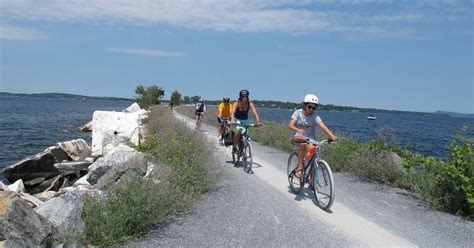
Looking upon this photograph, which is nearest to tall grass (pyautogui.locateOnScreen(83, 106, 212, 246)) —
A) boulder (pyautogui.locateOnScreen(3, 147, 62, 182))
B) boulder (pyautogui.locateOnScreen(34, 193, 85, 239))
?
boulder (pyautogui.locateOnScreen(34, 193, 85, 239))

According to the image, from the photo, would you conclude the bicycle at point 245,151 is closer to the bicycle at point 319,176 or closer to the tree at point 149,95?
the bicycle at point 319,176

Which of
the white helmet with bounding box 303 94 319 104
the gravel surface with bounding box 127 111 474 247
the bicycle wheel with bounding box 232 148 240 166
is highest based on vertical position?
the white helmet with bounding box 303 94 319 104

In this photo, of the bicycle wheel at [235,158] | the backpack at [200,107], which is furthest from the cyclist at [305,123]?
the backpack at [200,107]

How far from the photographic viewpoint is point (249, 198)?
8734 mm

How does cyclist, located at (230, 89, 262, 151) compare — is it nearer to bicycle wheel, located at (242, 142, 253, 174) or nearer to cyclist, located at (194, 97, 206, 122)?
bicycle wheel, located at (242, 142, 253, 174)

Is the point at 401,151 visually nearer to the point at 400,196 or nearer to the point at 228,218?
the point at 400,196

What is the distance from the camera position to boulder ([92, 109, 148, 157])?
17547 mm

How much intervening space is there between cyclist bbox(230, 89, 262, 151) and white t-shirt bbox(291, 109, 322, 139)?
304cm

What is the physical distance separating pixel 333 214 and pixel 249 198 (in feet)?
5.48

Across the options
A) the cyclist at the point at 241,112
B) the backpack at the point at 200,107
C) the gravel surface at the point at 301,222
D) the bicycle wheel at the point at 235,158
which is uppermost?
the cyclist at the point at 241,112

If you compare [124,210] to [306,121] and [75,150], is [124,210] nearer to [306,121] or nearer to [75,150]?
[306,121]

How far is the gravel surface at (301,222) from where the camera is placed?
21.4 feet

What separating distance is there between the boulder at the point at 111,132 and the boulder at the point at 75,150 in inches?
45.2

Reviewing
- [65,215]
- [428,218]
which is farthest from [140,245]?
[428,218]
